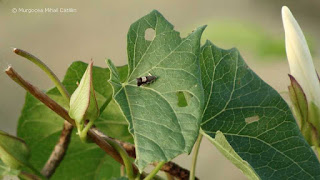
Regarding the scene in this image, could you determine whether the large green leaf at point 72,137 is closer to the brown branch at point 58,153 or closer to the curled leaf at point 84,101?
the brown branch at point 58,153

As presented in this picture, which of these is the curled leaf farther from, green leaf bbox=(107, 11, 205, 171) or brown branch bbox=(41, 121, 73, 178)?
brown branch bbox=(41, 121, 73, 178)

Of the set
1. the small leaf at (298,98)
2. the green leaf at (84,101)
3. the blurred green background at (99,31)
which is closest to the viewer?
the green leaf at (84,101)

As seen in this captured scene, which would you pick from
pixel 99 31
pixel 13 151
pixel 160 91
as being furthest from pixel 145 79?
pixel 99 31

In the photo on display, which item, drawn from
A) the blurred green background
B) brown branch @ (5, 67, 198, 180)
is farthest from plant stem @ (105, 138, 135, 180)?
the blurred green background

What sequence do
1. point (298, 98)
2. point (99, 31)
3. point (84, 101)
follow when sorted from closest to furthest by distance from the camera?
point (84, 101), point (298, 98), point (99, 31)

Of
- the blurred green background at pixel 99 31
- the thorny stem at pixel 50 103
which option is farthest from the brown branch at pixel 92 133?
the blurred green background at pixel 99 31

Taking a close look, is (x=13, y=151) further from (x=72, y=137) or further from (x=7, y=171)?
(x=72, y=137)

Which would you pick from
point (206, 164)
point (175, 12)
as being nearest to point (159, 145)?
point (206, 164)

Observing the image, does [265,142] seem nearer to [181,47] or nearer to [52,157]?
[181,47]
